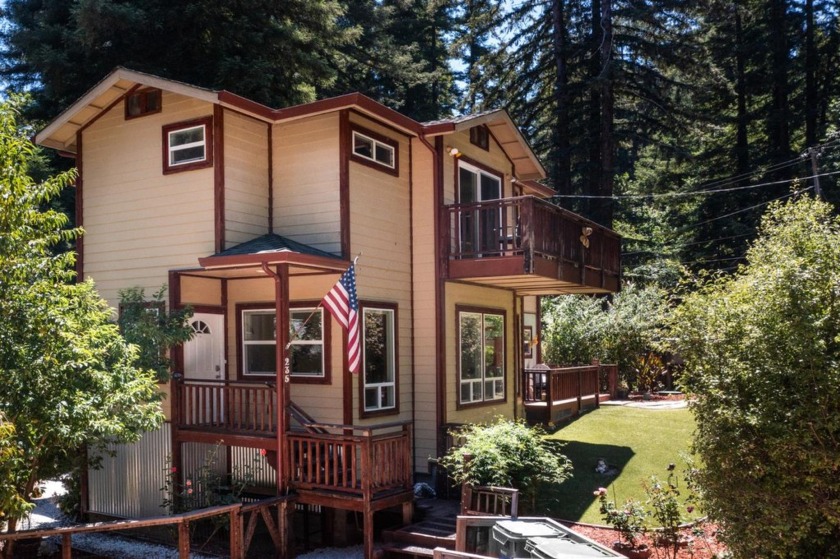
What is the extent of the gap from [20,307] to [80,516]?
6.86 m

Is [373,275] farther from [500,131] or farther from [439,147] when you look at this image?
[500,131]

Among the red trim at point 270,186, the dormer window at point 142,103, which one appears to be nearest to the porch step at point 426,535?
the red trim at point 270,186

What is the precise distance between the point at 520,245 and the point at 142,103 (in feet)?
25.0

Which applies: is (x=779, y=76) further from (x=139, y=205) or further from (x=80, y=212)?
(x=80, y=212)

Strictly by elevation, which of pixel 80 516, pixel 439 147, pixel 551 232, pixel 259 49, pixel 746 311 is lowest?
pixel 80 516

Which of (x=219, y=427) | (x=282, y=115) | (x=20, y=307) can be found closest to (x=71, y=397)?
(x=20, y=307)

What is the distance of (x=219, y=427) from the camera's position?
Result: 12.0 metres

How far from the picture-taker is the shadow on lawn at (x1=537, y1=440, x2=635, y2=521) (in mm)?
11531

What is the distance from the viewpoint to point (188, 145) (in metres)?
12.7

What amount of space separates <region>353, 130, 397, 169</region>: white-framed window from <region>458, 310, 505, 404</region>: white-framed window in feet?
10.8

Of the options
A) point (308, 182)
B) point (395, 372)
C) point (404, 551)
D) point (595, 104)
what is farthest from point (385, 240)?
point (595, 104)

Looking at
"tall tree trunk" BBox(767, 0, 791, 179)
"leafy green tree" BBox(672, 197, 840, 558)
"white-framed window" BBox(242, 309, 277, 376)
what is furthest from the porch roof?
"tall tree trunk" BBox(767, 0, 791, 179)

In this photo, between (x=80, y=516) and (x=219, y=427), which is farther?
(x=80, y=516)

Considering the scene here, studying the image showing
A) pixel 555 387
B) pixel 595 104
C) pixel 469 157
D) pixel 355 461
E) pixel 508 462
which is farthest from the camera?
pixel 595 104
